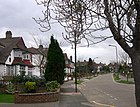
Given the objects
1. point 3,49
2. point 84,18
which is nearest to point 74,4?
point 84,18

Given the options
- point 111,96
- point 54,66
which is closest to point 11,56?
point 54,66

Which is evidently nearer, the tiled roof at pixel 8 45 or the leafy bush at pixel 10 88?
the leafy bush at pixel 10 88

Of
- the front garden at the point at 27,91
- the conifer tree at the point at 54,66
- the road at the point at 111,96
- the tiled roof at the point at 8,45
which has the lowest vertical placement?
the road at the point at 111,96

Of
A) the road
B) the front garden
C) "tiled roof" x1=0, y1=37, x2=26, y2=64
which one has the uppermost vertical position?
"tiled roof" x1=0, y1=37, x2=26, y2=64

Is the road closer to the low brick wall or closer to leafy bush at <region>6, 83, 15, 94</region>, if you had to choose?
the low brick wall

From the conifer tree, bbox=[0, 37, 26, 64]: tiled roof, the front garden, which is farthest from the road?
bbox=[0, 37, 26, 64]: tiled roof

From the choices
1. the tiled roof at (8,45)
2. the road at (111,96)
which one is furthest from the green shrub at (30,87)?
the tiled roof at (8,45)

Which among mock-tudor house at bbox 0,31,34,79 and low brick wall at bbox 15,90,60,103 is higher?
mock-tudor house at bbox 0,31,34,79

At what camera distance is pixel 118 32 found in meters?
6.00

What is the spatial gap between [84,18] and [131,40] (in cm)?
100

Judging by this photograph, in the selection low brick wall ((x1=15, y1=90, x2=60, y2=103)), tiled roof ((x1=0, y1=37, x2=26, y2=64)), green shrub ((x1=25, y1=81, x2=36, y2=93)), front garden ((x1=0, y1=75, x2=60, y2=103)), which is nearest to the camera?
low brick wall ((x1=15, y1=90, x2=60, y2=103))

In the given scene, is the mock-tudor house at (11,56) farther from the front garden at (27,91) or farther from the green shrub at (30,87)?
the green shrub at (30,87)

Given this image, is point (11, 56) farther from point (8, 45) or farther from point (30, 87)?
point (30, 87)

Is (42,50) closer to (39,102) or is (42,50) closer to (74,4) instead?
(39,102)
